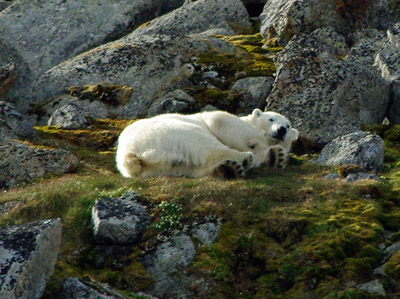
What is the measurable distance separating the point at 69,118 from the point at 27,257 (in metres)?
14.5

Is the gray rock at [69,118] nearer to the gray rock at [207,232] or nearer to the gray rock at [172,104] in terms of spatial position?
the gray rock at [172,104]

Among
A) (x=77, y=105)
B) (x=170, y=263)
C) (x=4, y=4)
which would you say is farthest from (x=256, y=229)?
(x=4, y=4)

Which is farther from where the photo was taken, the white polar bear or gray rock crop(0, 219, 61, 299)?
the white polar bear

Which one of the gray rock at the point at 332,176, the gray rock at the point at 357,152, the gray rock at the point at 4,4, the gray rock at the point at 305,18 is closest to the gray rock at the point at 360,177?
the gray rock at the point at 332,176

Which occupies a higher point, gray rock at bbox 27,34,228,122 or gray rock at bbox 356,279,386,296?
gray rock at bbox 356,279,386,296

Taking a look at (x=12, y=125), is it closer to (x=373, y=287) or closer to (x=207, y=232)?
(x=207, y=232)

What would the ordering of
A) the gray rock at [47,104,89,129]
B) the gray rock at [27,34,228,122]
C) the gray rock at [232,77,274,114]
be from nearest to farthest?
the gray rock at [47,104,89,129]
the gray rock at [232,77,274,114]
the gray rock at [27,34,228,122]

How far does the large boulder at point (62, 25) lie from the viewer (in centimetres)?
3491

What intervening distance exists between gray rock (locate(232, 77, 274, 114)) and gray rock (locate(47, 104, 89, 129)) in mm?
5587

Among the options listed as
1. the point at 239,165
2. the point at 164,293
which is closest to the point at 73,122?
the point at 239,165

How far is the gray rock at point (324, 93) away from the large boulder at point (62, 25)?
1484cm

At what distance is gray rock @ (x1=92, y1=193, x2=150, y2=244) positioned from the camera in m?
12.5

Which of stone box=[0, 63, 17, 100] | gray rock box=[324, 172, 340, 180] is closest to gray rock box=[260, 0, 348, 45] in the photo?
stone box=[0, 63, 17, 100]

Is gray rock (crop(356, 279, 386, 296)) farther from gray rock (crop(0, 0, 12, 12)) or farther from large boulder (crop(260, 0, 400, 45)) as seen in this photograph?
gray rock (crop(0, 0, 12, 12))
